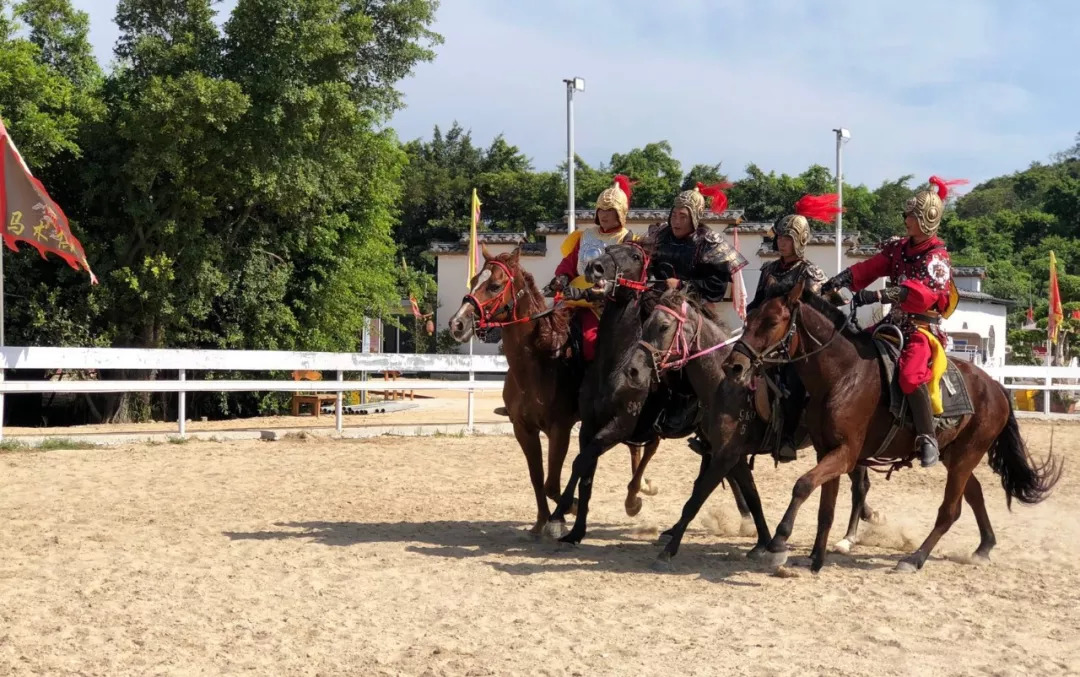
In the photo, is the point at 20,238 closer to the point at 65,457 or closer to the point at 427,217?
the point at 65,457

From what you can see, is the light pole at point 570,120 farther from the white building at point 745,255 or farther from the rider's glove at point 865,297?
the rider's glove at point 865,297

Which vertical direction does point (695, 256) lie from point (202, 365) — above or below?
above

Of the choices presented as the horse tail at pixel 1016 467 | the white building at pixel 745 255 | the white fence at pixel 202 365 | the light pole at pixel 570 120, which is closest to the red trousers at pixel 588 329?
the horse tail at pixel 1016 467

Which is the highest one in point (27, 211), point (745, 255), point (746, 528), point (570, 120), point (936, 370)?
point (570, 120)

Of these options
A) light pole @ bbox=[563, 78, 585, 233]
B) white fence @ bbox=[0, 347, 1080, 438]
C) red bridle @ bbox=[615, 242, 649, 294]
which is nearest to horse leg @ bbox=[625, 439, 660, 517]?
red bridle @ bbox=[615, 242, 649, 294]

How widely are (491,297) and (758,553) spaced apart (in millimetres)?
2754

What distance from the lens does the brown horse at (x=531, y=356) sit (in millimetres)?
7914

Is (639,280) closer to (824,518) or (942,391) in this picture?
(824,518)

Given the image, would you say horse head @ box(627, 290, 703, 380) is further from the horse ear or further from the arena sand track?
the arena sand track

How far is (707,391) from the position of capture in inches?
300

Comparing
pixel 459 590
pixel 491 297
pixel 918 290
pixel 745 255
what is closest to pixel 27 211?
pixel 491 297

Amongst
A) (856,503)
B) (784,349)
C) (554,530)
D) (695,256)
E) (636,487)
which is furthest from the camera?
(636,487)

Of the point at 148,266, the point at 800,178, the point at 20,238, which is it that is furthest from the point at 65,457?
the point at 800,178

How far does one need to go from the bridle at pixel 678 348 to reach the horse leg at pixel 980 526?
246 cm
